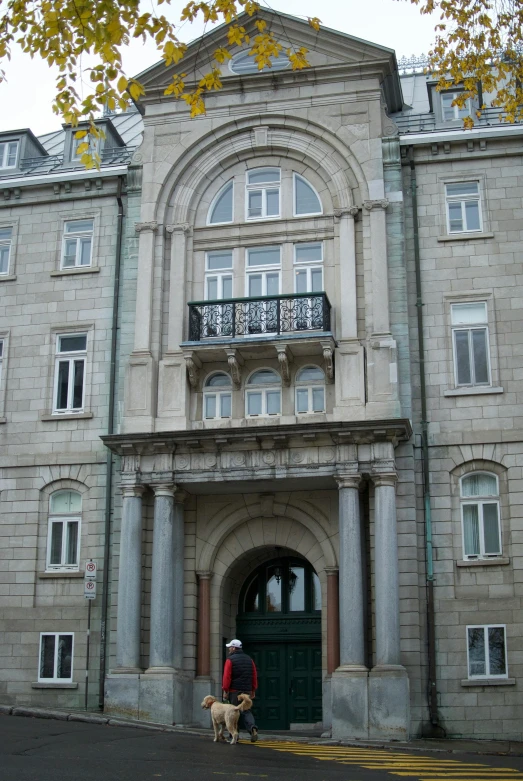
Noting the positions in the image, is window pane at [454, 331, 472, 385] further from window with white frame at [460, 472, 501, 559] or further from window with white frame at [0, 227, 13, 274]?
window with white frame at [0, 227, 13, 274]

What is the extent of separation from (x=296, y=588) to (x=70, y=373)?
8272mm

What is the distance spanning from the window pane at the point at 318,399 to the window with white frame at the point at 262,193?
16.6ft

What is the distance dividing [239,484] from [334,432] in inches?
110

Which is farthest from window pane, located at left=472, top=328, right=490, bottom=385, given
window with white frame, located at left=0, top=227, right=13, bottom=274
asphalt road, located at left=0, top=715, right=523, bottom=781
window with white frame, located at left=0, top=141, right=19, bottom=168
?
window with white frame, located at left=0, top=141, right=19, bottom=168

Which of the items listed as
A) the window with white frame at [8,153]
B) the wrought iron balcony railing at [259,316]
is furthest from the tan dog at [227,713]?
the window with white frame at [8,153]

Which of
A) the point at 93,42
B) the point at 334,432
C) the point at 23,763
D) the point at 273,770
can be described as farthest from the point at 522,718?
the point at 93,42

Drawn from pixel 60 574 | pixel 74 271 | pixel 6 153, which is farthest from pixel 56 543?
pixel 6 153

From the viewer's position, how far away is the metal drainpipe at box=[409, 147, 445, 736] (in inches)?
945

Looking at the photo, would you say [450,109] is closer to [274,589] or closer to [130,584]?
[274,589]

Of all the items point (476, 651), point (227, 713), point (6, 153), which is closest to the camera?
point (227, 713)

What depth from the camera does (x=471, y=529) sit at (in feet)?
82.9

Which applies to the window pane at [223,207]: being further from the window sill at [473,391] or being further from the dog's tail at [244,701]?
the dog's tail at [244,701]

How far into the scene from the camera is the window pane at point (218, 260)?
28078mm

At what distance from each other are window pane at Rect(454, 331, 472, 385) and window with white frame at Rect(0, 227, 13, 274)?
12818 mm
